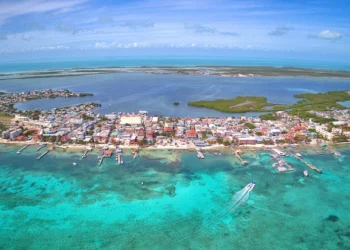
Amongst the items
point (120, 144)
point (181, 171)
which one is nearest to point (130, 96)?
point (120, 144)

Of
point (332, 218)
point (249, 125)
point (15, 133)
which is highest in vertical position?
point (249, 125)

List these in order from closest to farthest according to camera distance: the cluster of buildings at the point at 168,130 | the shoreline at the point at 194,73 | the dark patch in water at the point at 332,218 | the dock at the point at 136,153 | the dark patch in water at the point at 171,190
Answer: the dark patch in water at the point at 332,218, the dark patch in water at the point at 171,190, the dock at the point at 136,153, the cluster of buildings at the point at 168,130, the shoreline at the point at 194,73

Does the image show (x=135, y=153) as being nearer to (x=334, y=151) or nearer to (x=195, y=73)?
(x=334, y=151)

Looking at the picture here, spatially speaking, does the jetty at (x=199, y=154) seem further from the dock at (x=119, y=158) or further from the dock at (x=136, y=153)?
the dock at (x=119, y=158)

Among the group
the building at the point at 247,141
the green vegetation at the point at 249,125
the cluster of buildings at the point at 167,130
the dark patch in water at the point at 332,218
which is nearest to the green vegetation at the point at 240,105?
the cluster of buildings at the point at 167,130

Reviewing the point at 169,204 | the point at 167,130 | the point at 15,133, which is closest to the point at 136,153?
the point at 167,130

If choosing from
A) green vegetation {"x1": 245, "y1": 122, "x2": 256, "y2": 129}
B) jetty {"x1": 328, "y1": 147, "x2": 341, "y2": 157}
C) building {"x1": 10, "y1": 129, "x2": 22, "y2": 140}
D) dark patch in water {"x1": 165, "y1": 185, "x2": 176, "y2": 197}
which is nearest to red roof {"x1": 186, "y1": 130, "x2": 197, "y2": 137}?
green vegetation {"x1": 245, "y1": 122, "x2": 256, "y2": 129}
